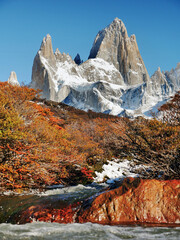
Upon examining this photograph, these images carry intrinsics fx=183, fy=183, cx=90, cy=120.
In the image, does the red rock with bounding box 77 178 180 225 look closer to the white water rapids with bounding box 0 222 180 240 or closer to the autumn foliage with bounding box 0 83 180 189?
the white water rapids with bounding box 0 222 180 240

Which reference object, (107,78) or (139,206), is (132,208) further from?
(107,78)

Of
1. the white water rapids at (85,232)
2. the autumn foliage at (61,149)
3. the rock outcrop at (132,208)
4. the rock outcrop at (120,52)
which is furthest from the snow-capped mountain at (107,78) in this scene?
the white water rapids at (85,232)

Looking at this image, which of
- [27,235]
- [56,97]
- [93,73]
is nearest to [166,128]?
[27,235]

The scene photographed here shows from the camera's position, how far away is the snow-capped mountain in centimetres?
10319

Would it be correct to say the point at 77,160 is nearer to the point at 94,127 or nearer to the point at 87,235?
the point at 87,235

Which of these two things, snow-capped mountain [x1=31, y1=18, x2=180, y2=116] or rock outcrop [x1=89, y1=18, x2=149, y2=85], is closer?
snow-capped mountain [x1=31, y1=18, x2=180, y2=116]

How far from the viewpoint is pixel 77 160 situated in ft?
42.9

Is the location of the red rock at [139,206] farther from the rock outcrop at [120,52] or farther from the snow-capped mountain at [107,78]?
the rock outcrop at [120,52]

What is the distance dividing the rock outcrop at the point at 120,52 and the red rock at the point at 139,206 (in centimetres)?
13073

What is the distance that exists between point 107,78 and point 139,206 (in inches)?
4889

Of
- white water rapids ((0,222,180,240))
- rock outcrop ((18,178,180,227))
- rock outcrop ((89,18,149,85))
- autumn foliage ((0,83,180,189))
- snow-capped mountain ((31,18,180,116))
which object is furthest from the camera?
rock outcrop ((89,18,149,85))

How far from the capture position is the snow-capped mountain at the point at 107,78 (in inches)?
4063

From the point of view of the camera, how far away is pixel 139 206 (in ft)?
14.3

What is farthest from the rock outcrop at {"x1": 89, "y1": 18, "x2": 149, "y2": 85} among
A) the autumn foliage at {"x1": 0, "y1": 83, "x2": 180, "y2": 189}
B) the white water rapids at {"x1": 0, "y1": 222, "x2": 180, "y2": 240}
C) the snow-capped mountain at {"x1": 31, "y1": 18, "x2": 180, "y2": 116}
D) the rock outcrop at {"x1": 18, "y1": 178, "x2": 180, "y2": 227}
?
the white water rapids at {"x1": 0, "y1": 222, "x2": 180, "y2": 240}
